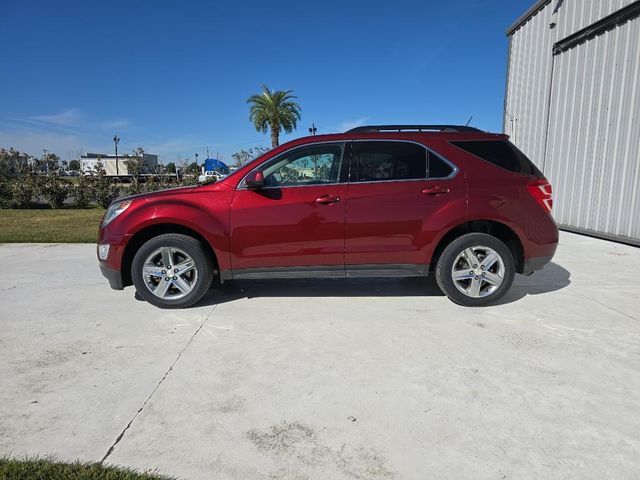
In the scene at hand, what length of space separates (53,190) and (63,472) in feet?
59.8

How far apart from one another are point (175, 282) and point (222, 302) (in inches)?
22.8

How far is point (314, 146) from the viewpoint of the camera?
452 cm

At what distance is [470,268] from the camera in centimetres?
450

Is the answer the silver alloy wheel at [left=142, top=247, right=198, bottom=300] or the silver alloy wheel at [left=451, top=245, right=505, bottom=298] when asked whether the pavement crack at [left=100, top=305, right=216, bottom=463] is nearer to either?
the silver alloy wheel at [left=142, top=247, right=198, bottom=300]

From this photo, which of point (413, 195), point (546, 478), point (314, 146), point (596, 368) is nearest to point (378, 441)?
point (546, 478)

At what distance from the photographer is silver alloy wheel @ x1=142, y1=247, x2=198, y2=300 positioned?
4414mm

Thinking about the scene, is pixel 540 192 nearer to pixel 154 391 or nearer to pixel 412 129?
pixel 412 129

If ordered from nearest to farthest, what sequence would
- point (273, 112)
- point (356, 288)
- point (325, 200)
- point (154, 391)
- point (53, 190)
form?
point (154, 391), point (325, 200), point (356, 288), point (53, 190), point (273, 112)

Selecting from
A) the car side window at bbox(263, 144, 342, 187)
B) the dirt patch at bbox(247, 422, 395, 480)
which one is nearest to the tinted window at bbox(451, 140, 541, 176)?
the car side window at bbox(263, 144, 342, 187)

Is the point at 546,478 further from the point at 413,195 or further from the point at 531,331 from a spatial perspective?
the point at 413,195

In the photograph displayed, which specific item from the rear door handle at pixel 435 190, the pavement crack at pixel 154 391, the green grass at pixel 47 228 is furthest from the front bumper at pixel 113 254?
the green grass at pixel 47 228

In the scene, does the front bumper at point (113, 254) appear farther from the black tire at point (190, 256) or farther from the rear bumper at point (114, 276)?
the black tire at point (190, 256)

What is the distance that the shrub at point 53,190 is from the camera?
17.3m

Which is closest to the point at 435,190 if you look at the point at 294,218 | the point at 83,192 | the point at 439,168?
the point at 439,168
